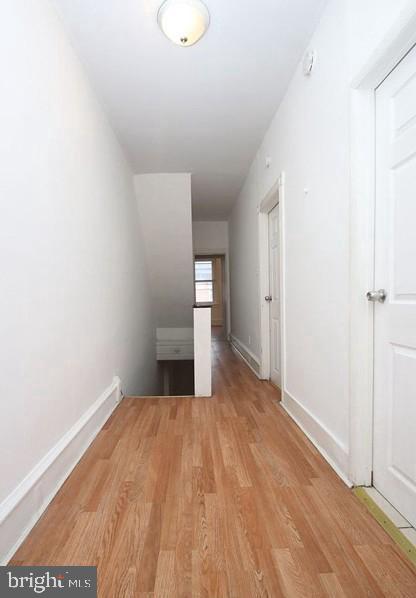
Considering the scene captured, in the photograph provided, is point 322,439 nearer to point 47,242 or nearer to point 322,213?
point 322,213

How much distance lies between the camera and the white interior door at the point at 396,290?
128cm

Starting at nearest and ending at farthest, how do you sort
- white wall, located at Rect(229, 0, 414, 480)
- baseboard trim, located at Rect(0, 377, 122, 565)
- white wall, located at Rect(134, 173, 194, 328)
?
1. baseboard trim, located at Rect(0, 377, 122, 565)
2. white wall, located at Rect(229, 0, 414, 480)
3. white wall, located at Rect(134, 173, 194, 328)

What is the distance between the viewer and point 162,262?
511 centimetres

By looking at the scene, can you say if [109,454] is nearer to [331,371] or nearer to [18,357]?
[18,357]

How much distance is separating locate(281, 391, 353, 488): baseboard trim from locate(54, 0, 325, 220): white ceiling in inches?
100

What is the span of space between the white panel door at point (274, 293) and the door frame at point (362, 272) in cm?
177

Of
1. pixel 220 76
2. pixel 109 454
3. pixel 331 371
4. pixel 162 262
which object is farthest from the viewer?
pixel 162 262

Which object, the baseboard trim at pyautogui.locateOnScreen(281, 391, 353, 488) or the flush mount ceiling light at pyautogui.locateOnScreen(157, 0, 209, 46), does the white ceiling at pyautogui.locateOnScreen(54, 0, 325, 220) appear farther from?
the baseboard trim at pyautogui.locateOnScreen(281, 391, 353, 488)

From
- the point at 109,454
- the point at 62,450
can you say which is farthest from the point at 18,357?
the point at 109,454

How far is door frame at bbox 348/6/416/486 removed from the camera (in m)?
1.52

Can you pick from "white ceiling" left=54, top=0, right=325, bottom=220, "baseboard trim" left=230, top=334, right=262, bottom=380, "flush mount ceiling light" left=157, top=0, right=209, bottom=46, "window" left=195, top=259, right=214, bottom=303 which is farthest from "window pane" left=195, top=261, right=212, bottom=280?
"flush mount ceiling light" left=157, top=0, right=209, bottom=46

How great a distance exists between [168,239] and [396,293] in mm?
3850

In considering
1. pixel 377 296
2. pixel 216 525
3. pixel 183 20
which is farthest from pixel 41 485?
pixel 183 20

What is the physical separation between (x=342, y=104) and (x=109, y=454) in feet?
8.13
